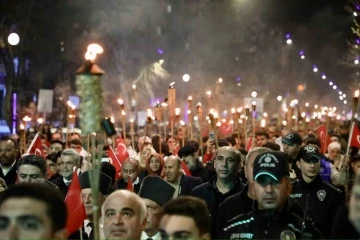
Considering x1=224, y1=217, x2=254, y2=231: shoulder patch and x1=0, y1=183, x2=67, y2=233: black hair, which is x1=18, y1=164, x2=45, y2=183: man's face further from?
x1=0, y1=183, x2=67, y2=233: black hair

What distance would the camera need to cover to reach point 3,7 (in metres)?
31.0

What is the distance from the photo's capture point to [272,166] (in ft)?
20.8

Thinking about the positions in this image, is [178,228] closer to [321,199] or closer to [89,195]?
[89,195]

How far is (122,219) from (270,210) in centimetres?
115

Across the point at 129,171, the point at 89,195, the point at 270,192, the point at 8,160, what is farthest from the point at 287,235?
the point at 8,160

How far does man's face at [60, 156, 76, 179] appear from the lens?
1088cm

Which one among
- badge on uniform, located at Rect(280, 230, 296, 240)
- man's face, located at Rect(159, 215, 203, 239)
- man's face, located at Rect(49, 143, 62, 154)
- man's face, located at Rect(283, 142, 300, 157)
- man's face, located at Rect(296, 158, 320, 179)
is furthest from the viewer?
man's face, located at Rect(49, 143, 62, 154)

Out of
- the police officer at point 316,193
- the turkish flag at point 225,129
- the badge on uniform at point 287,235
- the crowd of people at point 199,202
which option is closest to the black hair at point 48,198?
the crowd of people at point 199,202

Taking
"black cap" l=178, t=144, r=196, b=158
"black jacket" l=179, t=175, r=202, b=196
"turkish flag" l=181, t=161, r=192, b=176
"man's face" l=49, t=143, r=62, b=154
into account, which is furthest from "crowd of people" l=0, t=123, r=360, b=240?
"man's face" l=49, t=143, r=62, b=154

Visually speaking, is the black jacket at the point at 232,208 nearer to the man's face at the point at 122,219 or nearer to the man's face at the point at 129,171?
the man's face at the point at 122,219

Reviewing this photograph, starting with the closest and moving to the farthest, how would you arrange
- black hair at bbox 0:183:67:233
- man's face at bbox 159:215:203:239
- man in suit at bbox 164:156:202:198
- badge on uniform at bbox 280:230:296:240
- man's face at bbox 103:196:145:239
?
black hair at bbox 0:183:67:233
man's face at bbox 159:215:203:239
badge on uniform at bbox 280:230:296:240
man's face at bbox 103:196:145:239
man in suit at bbox 164:156:202:198

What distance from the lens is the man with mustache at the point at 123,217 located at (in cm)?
607

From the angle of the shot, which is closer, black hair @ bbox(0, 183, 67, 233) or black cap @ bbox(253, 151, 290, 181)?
black hair @ bbox(0, 183, 67, 233)

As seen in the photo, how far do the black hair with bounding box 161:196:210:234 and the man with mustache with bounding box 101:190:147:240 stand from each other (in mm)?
601
